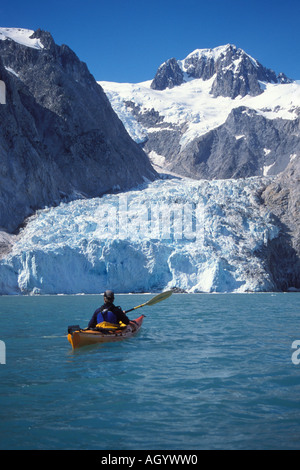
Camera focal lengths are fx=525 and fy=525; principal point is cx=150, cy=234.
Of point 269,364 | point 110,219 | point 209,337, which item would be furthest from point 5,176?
point 269,364

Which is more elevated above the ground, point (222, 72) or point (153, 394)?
point (222, 72)

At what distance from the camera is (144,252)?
40.4 meters

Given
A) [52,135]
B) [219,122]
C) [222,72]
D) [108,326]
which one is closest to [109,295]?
[108,326]

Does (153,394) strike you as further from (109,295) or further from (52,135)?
(52,135)

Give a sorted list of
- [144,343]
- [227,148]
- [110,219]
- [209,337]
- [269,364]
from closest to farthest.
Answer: [269,364] < [144,343] < [209,337] < [110,219] < [227,148]

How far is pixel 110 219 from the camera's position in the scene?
4581 centimetres

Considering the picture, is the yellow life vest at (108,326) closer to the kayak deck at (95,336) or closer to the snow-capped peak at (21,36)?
the kayak deck at (95,336)

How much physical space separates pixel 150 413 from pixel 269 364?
3548 millimetres

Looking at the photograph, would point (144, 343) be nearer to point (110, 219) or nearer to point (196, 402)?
point (196, 402)

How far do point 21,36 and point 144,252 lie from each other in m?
58.8

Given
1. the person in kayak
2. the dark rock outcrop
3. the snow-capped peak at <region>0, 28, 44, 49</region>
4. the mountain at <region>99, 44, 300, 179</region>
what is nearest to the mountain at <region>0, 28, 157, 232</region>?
the snow-capped peak at <region>0, 28, 44, 49</region>

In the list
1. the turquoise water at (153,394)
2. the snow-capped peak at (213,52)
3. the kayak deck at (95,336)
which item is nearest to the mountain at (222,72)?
the snow-capped peak at (213,52)

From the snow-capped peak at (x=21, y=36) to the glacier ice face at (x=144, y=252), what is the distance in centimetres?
4405

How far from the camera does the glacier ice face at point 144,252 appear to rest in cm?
3947
